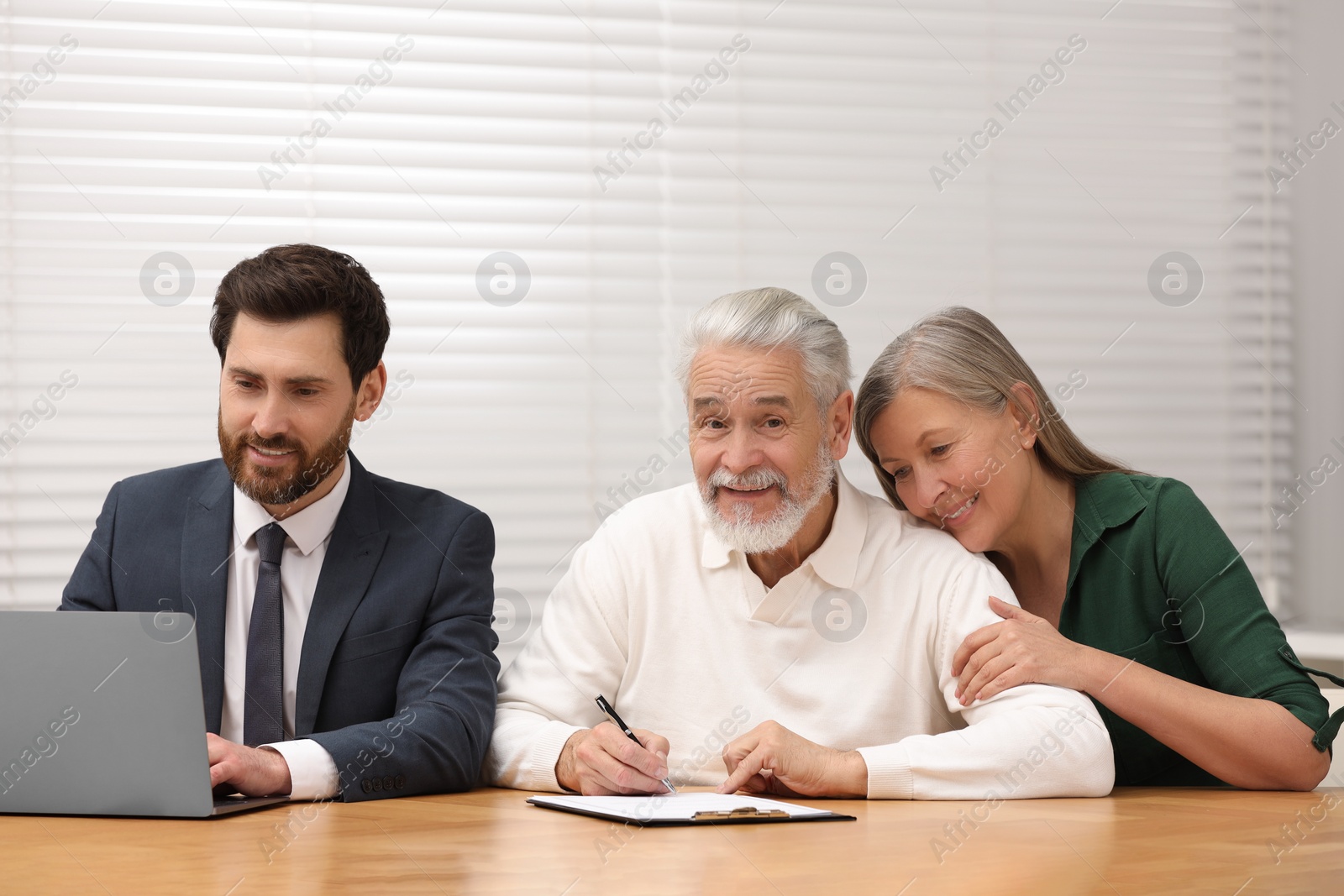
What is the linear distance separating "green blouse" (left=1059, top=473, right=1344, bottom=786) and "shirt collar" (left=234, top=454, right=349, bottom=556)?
1.41 meters

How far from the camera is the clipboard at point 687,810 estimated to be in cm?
162

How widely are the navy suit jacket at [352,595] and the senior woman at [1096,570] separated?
84 cm

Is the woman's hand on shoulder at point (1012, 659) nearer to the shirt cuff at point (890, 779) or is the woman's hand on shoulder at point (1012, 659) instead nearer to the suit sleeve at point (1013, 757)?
the suit sleeve at point (1013, 757)

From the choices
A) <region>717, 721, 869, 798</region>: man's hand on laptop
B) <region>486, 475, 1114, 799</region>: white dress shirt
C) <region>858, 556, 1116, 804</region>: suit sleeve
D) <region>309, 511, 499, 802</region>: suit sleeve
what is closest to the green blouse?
<region>486, 475, 1114, 799</region>: white dress shirt

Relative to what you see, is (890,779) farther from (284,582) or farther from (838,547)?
(284,582)

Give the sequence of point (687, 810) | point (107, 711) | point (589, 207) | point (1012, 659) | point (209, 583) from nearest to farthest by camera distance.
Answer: point (107, 711) < point (687, 810) < point (1012, 659) < point (209, 583) < point (589, 207)

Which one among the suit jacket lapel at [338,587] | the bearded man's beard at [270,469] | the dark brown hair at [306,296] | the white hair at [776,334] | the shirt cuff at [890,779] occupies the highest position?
the dark brown hair at [306,296]

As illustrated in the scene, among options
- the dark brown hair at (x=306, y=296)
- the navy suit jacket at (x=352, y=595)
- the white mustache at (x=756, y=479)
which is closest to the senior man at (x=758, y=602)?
the white mustache at (x=756, y=479)

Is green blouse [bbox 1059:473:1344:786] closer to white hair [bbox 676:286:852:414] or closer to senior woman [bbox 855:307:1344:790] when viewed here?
senior woman [bbox 855:307:1344:790]

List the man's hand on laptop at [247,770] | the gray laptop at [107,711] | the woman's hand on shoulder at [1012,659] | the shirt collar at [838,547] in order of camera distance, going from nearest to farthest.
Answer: the gray laptop at [107,711] → the man's hand on laptop at [247,770] → the woman's hand on shoulder at [1012,659] → the shirt collar at [838,547]

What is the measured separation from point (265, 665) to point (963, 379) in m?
1.37

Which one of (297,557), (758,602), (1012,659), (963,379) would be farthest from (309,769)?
(963,379)

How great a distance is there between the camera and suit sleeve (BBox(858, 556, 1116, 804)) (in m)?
1.88

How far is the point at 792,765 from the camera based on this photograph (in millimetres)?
1868
